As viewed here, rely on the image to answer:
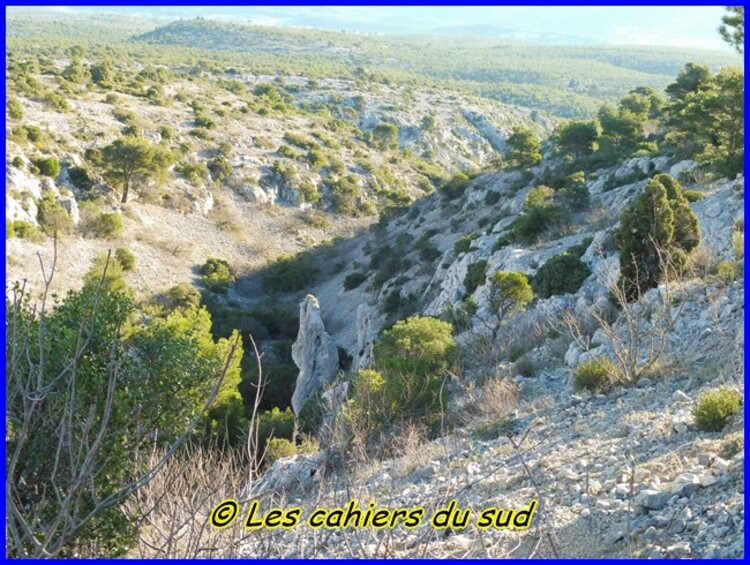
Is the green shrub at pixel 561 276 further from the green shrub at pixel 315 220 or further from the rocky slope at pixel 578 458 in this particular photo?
the green shrub at pixel 315 220

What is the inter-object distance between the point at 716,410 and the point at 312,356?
16.1 m

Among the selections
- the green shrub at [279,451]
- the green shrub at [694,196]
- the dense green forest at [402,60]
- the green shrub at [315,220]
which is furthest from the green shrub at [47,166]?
the dense green forest at [402,60]

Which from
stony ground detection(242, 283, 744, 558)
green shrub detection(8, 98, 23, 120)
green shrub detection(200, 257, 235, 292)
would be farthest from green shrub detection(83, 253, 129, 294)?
stony ground detection(242, 283, 744, 558)

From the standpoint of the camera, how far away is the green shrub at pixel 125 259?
110 feet

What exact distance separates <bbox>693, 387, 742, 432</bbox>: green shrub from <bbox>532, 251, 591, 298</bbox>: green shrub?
9.58 m

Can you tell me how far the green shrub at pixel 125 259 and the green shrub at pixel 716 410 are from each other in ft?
97.8

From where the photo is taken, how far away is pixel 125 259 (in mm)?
33812

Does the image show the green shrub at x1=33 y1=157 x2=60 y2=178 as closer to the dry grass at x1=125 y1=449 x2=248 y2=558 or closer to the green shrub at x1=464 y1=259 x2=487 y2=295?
the green shrub at x1=464 y1=259 x2=487 y2=295

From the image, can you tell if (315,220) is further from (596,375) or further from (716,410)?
(716,410)

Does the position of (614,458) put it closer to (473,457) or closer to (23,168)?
(473,457)

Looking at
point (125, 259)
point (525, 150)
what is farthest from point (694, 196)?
point (525, 150)

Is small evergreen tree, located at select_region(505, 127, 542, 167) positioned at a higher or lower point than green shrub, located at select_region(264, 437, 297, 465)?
higher

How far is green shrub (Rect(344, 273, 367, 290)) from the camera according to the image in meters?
35.2

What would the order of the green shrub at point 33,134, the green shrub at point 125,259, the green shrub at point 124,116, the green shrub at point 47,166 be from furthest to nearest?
the green shrub at point 124,116 → the green shrub at point 33,134 → the green shrub at point 47,166 → the green shrub at point 125,259
